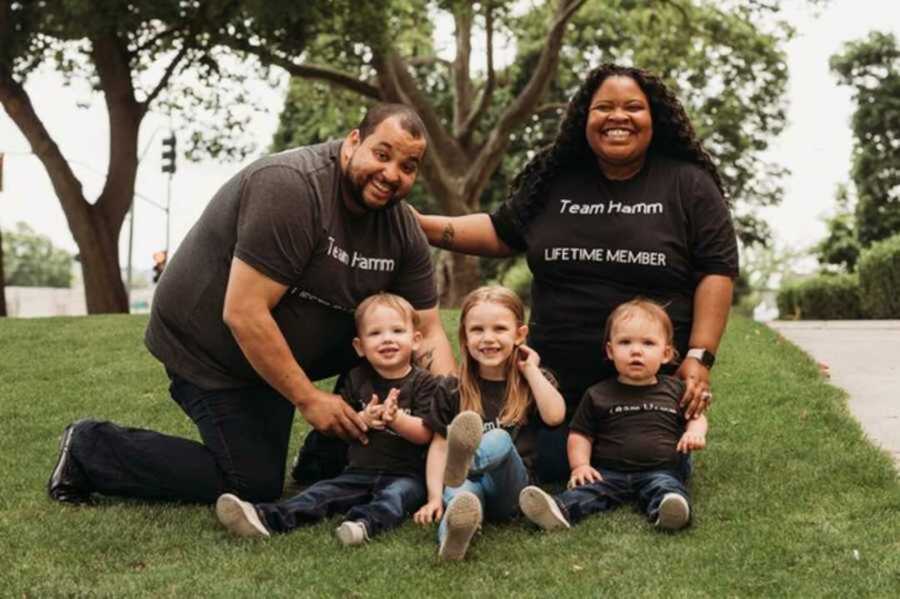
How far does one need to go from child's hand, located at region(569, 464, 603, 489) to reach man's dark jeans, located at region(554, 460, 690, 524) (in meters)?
0.03

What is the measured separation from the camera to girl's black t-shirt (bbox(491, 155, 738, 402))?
4938 millimetres

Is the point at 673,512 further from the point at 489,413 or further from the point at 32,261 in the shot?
the point at 32,261

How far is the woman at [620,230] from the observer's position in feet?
16.1

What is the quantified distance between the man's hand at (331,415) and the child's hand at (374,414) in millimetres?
22

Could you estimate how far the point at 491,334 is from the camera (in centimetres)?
452

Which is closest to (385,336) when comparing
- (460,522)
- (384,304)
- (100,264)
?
(384,304)

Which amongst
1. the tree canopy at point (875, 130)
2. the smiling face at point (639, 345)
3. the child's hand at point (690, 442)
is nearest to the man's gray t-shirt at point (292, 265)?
the smiling face at point (639, 345)

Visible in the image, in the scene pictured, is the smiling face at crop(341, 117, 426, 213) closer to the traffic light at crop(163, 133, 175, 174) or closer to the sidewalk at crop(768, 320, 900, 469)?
the sidewalk at crop(768, 320, 900, 469)

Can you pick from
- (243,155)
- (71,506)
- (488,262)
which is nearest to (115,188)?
(243,155)

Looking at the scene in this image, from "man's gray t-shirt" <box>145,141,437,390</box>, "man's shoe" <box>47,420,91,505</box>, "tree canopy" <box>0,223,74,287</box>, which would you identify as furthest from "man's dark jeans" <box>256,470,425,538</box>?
"tree canopy" <box>0,223,74,287</box>

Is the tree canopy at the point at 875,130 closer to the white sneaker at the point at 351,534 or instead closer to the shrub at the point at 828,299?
the shrub at the point at 828,299

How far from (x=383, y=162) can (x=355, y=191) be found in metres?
0.17

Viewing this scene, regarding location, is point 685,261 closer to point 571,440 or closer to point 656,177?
point 656,177

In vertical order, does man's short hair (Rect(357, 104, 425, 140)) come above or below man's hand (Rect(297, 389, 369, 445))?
above
